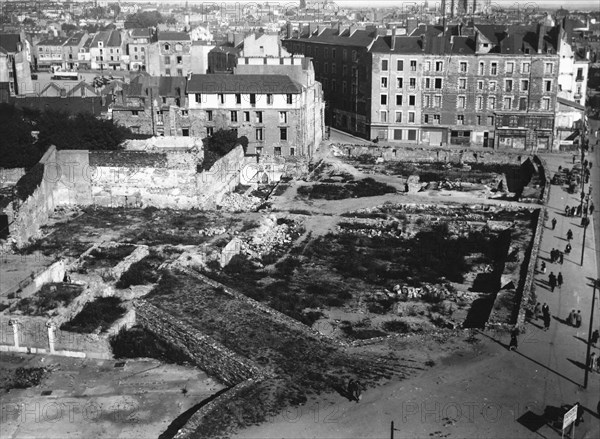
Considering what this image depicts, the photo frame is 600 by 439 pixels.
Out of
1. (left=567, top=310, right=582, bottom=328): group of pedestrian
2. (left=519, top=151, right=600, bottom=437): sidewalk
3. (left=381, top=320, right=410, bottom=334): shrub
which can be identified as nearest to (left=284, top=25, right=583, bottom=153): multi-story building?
(left=519, top=151, right=600, bottom=437): sidewalk

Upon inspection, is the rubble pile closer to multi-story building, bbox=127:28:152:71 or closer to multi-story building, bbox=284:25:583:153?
multi-story building, bbox=284:25:583:153

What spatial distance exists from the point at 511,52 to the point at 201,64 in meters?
34.7

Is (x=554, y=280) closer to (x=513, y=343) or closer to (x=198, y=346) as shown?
(x=513, y=343)

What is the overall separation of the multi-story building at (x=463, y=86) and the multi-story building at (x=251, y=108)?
1466 centimetres

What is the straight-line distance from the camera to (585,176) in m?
60.0

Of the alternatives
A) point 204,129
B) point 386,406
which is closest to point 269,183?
point 204,129

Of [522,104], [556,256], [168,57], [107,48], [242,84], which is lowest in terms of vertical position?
[556,256]

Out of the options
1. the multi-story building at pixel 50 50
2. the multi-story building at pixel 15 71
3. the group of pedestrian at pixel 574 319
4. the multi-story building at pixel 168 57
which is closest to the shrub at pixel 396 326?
the group of pedestrian at pixel 574 319

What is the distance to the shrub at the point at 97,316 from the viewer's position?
30344 millimetres

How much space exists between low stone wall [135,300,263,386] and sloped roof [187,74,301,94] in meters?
33.3

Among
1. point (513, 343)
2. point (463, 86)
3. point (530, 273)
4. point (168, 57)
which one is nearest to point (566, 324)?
point (513, 343)

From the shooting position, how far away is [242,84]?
62281 mm

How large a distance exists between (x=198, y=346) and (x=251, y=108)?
3696cm

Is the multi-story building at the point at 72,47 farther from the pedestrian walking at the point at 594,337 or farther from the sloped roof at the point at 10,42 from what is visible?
the pedestrian walking at the point at 594,337
